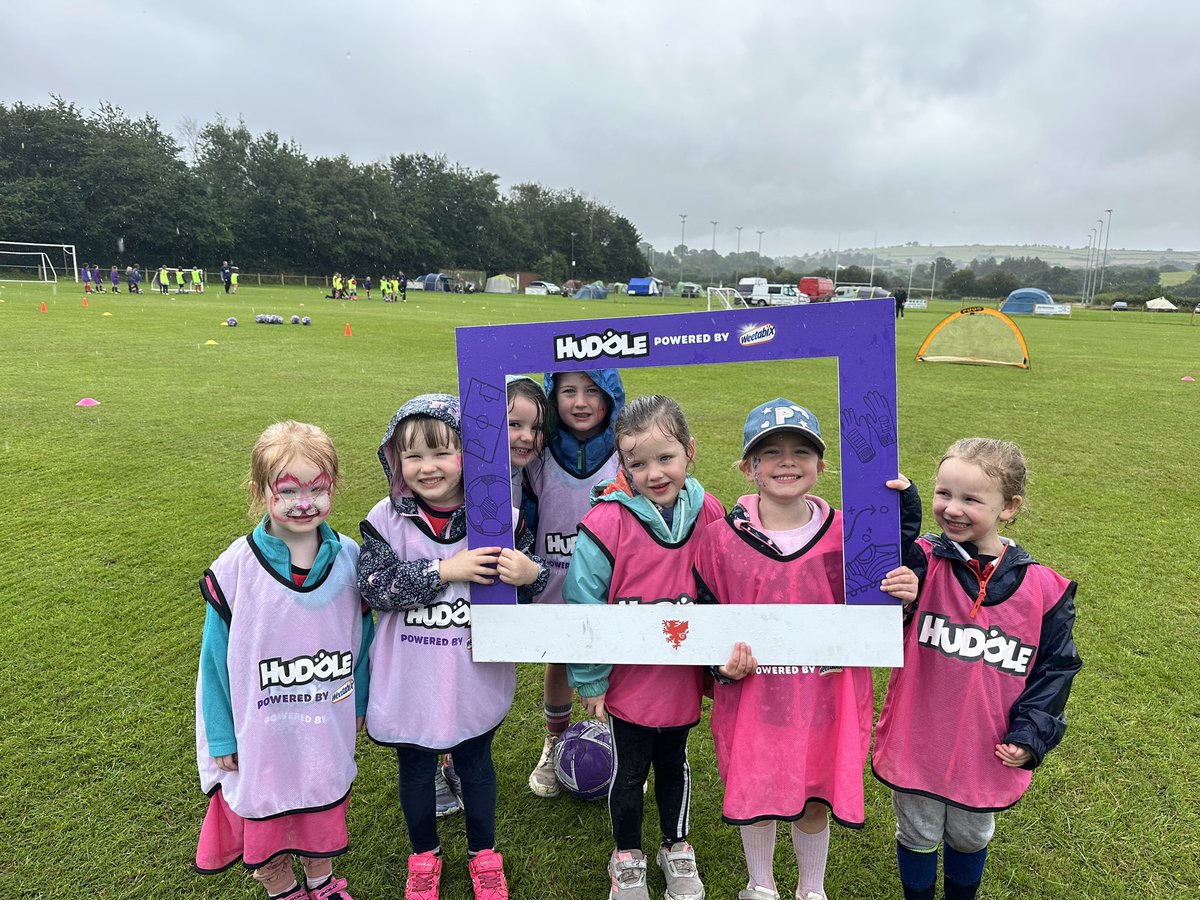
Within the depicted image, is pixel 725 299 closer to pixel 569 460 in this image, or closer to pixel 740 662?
pixel 569 460

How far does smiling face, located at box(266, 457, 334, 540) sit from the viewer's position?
2.10 meters

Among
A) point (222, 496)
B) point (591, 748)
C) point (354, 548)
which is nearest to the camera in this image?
point (354, 548)

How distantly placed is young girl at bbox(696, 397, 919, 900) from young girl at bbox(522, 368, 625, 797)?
71cm

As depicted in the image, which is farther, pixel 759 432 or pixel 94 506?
pixel 94 506

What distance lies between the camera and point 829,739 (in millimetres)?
2154

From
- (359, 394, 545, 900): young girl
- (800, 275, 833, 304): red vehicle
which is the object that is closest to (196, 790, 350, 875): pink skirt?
(359, 394, 545, 900): young girl

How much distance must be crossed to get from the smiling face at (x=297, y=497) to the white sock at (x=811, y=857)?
1913 mm

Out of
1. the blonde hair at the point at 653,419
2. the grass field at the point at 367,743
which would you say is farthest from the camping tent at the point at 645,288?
the blonde hair at the point at 653,419

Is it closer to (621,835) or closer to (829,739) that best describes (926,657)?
(829,739)

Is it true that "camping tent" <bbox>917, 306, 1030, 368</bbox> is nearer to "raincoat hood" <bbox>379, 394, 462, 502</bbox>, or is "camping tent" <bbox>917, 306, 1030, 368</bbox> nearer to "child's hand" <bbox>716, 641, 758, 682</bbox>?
"child's hand" <bbox>716, 641, 758, 682</bbox>

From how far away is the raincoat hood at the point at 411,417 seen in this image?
224 cm

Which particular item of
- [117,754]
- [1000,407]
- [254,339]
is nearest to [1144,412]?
[1000,407]

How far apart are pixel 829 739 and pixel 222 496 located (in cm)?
562

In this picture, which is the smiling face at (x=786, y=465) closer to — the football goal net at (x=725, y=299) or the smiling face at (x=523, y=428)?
the smiling face at (x=523, y=428)
